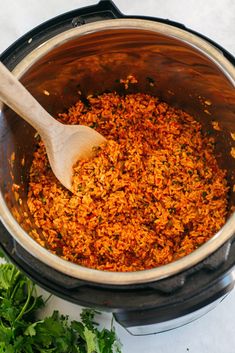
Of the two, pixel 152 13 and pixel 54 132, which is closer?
pixel 54 132

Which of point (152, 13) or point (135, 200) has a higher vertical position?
point (152, 13)

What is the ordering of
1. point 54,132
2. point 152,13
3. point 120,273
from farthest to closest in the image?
point 152,13, point 54,132, point 120,273

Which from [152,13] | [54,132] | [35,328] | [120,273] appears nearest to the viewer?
[120,273]

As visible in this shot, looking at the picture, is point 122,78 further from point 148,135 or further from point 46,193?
point 46,193

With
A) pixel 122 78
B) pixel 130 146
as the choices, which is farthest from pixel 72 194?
pixel 122 78

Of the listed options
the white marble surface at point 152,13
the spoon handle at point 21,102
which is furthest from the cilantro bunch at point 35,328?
the spoon handle at point 21,102

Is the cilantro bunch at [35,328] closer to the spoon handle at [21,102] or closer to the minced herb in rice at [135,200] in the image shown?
the minced herb in rice at [135,200]

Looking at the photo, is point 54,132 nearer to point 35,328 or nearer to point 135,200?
point 135,200

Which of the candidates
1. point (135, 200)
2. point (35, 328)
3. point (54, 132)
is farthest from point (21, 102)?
point (35, 328)
